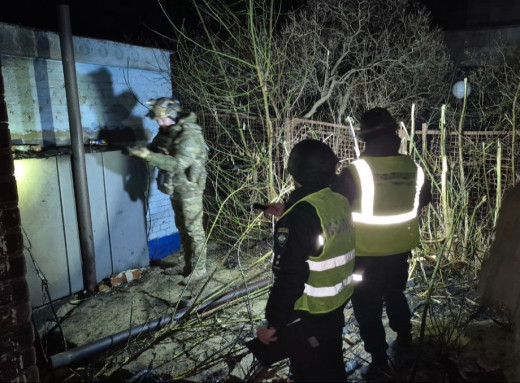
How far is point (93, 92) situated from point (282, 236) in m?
4.11

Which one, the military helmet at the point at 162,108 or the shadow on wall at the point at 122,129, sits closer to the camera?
the military helmet at the point at 162,108

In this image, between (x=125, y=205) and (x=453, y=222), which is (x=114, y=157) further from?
(x=453, y=222)

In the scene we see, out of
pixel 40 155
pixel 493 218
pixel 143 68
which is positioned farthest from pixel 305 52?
pixel 40 155

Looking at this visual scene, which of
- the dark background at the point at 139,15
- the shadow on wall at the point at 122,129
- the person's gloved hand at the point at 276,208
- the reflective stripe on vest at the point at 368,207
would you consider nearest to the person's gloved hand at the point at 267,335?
the person's gloved hand at the point at 276,208

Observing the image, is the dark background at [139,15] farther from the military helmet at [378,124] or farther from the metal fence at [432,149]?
the military helmet at [378,124]

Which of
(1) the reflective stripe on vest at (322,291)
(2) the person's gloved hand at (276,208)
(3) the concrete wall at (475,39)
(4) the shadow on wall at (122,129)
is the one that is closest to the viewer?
(1) the reflective stripe on vest at (322,291)

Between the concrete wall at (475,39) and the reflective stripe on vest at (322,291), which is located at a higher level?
the concrete wall at (475,39)

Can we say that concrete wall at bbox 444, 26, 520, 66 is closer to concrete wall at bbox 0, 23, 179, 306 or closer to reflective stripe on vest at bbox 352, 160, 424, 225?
concrete wall at bbox 0, 23, 179, 306

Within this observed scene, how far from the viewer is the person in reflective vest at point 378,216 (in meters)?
2.94

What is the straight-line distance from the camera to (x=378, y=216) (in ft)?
9.80

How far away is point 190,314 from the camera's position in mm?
3963

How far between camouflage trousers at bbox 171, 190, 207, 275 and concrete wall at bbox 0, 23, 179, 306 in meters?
0.74

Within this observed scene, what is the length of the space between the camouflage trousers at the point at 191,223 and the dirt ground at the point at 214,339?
0.39 metres

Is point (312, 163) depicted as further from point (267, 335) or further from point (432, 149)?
point (432, 149)
